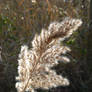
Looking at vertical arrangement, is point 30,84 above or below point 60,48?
below

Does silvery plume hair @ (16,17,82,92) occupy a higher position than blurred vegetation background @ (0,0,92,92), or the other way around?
silvery plume hair @ (16,17,82,92)

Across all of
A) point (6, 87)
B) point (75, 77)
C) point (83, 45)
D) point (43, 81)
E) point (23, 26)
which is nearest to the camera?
point (43, 81)

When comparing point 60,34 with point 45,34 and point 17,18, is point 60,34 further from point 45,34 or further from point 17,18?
point 17,18

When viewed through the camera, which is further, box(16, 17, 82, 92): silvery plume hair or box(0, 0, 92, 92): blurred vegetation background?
box(0, 0, 92, 92): blurred vegetation background

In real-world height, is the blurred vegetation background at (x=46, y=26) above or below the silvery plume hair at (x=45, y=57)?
below

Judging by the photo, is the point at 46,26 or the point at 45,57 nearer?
the point at 45,57

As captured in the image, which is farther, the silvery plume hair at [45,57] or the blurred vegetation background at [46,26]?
the blurred vegetation background at [46,26]

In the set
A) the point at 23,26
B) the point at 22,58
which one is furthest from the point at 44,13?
the point at 22,58

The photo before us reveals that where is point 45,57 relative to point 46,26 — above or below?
above
